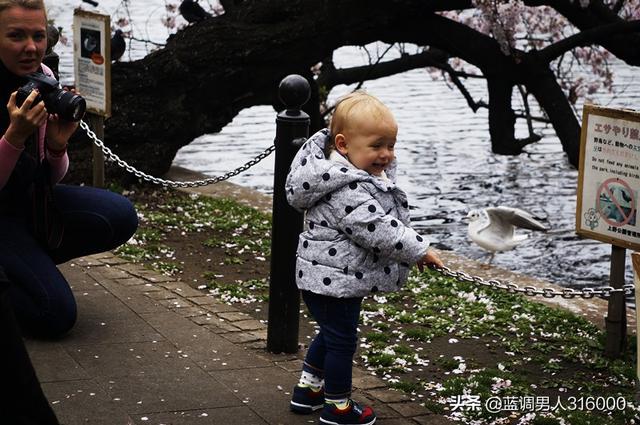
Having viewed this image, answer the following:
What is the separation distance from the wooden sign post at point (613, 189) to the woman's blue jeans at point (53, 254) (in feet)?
8.34

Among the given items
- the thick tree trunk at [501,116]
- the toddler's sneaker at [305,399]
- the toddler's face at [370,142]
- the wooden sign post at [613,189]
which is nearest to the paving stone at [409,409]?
the toddler's sneaker at [305,399]

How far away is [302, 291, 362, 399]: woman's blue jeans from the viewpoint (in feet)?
14.1

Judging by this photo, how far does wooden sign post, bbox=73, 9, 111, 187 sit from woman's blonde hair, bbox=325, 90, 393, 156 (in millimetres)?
4693

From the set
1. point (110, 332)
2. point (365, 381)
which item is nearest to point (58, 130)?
point (110, 332)

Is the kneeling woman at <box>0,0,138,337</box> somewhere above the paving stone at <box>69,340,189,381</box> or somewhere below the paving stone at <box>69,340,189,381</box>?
above

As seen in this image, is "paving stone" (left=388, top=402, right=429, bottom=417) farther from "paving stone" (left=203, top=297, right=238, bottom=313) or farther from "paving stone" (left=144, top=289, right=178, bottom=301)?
"paving stone" (left=144, top=289, right=178, bottom=301)

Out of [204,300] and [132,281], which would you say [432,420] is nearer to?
[204,300]

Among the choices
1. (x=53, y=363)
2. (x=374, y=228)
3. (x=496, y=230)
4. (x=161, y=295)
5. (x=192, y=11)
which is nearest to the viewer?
(x=374, y=228)

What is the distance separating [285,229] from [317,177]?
1.08 meters

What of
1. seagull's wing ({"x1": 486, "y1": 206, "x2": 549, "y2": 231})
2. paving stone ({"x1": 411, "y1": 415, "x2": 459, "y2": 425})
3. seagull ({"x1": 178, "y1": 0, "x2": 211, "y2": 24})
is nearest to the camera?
paving stone ({"x1": 411, "y1": 415, "x2": 459, "y2": 425})

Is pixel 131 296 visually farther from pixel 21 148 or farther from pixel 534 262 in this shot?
pixel 534 262

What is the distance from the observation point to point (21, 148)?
4.75 meters

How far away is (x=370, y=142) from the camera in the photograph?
4.20m

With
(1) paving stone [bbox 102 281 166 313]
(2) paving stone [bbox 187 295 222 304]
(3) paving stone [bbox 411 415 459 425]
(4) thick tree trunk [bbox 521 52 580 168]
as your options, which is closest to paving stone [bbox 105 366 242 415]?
(3) paving stone [bbox 411 415 459 425]
